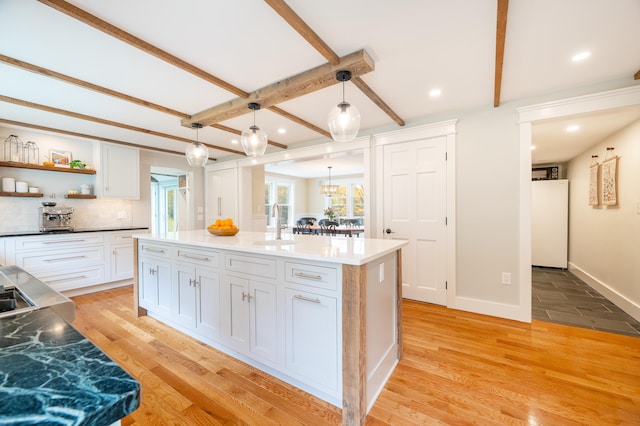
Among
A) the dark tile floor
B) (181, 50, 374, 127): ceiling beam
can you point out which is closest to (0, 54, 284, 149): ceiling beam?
(181, 50, 374, 127): ceiling beam

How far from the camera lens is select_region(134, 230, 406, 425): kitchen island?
1533mm

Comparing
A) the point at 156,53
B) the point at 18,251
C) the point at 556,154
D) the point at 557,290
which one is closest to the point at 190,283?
the point at 156,53

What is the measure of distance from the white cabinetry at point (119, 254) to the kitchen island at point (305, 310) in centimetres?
238

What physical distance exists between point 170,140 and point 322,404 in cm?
431

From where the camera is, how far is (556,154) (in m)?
4.70

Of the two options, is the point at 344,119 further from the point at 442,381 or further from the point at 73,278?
the point at 73,278

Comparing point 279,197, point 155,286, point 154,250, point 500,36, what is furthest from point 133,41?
point 279,197

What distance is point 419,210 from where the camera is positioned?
3.47 meters

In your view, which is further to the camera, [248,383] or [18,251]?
[18,251]

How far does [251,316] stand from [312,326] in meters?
0.55

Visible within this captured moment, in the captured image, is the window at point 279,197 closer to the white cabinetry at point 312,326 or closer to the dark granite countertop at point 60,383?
the white cabinetry at point 312,326

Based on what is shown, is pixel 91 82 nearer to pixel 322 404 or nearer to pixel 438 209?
pixel 322 404

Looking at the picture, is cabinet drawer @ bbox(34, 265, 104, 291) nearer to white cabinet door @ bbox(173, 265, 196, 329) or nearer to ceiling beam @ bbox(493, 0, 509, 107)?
white cabinet door @ bbox(173, 265, 196, 329)

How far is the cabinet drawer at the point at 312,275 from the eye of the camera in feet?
5.27
